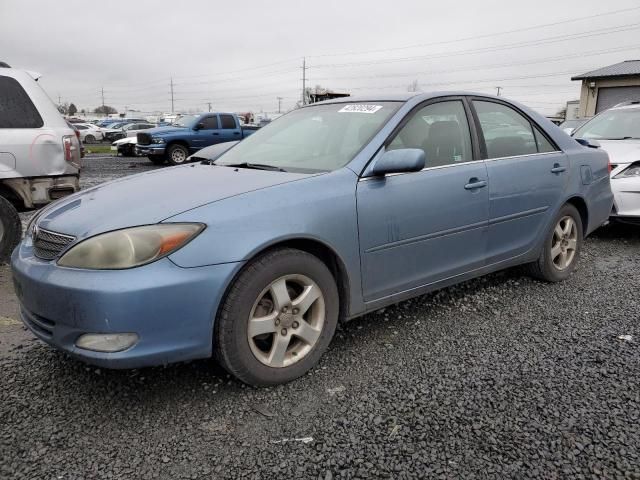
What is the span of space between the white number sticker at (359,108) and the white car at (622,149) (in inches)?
139

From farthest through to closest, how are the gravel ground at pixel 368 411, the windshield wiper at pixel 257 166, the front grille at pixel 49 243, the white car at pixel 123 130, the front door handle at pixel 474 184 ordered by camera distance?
1. the white car at pixel 123 130
2. the front door handle at pixel 474 184
3. the windshield wiper at pixel 257 166
4. the front grille at pixel 49 243
5. the gravel ground at pixel 368 411

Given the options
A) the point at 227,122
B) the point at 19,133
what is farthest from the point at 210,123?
the point at 19,133

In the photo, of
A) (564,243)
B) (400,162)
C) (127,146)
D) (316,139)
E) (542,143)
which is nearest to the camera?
(400,162)

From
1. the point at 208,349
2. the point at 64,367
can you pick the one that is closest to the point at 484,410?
the point at 208,349

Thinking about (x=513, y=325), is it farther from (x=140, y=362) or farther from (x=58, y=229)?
(x=58, y=229)

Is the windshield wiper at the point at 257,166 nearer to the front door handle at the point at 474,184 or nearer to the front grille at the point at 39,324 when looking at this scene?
the front door handle at the point at 474,184

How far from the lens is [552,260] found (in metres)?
4.13

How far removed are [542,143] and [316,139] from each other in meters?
1.92

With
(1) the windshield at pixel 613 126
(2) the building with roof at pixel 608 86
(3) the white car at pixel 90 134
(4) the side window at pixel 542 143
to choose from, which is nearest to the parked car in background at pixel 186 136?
(1) the windshield at pixel 613 126

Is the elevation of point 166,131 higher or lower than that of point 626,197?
higher

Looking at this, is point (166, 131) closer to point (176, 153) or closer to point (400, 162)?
point (176, 153)

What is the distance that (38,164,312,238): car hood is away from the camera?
2344 mm

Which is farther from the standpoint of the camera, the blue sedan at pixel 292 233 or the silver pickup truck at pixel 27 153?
the silver pickup truck at pixel 27 153

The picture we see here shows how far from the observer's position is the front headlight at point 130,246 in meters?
2.18
